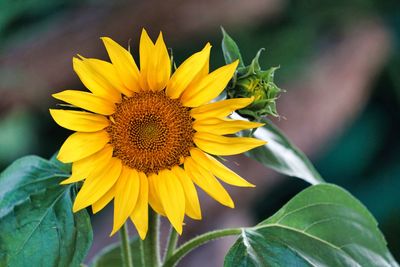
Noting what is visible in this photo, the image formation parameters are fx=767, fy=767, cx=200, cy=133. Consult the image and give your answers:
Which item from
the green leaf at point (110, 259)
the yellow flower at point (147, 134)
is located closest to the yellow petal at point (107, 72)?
the yellow flower at point (147, 134)

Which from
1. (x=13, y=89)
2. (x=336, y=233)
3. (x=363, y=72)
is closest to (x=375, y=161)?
(x=363, y=72)

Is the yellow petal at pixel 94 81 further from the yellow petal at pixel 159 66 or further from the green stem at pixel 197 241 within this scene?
the green stem at pixel 197 241

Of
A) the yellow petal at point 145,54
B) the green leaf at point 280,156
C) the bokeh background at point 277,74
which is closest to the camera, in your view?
the yellow petal at point 145,54

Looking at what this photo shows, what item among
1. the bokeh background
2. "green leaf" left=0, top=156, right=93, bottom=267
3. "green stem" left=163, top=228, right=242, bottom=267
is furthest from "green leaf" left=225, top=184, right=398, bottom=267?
the bokeh background

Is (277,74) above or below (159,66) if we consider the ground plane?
below

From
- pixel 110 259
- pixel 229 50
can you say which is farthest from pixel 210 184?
pixel 110 259

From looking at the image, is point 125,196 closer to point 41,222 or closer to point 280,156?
point 41,222

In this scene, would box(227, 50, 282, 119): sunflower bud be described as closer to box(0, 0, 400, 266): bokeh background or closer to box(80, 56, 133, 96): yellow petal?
box(80, 56, 133, 96): yellow petal
